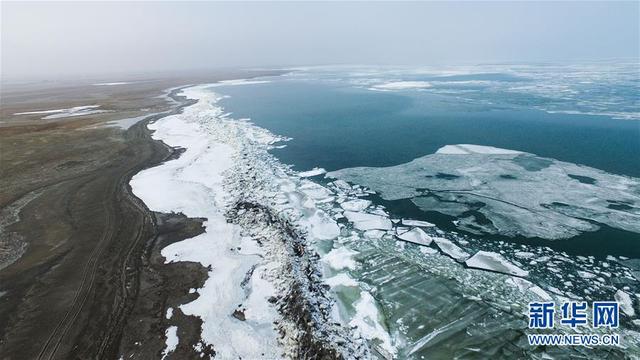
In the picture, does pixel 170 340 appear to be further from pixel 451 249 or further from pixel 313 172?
pixel 313 172

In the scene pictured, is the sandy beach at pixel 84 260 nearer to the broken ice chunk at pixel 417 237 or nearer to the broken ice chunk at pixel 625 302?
the broken ice chunk at pixel 417 237

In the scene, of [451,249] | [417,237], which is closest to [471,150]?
[417,237]

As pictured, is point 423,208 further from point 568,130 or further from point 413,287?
point 568,130

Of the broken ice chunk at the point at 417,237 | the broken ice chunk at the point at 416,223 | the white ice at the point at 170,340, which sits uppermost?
the broken ice chunk at the point at 416,223

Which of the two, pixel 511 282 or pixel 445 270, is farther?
pixel 445 270

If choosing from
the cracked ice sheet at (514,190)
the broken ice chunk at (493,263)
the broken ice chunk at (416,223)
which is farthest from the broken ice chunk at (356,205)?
the broken ice chunk at (493,263)

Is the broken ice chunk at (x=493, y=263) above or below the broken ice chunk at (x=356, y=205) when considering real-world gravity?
below

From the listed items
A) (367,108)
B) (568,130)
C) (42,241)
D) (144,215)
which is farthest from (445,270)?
(367,108)
